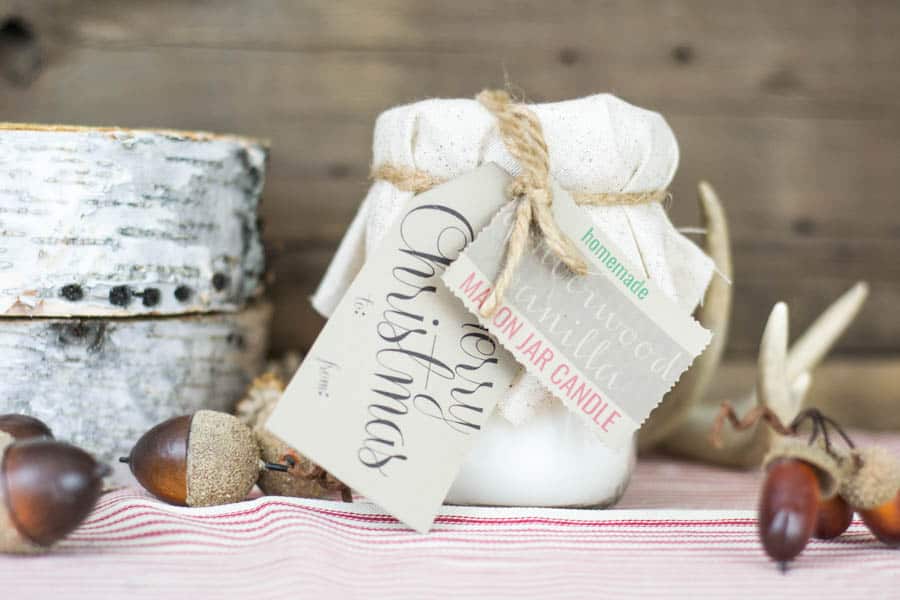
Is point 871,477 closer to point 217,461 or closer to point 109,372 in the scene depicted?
point 217,461

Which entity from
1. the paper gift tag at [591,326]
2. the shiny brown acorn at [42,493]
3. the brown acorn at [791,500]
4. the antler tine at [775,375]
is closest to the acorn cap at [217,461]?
the shiny brown acorn at [42,493]

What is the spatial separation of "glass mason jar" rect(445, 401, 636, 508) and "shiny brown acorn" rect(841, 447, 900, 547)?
0.61 ft

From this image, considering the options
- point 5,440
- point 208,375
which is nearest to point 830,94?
point 208,375

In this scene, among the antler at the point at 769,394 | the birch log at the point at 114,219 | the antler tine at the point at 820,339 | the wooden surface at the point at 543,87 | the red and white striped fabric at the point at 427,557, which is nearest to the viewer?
the red and white striped fabric at the point at 427,557

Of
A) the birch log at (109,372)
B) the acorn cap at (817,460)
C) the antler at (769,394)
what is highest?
the birch log at (109,372)

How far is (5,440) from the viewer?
64cm

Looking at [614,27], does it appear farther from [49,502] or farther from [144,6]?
[49,502]

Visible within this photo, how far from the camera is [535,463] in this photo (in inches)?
28.3

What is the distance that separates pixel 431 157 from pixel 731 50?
2.36 ft

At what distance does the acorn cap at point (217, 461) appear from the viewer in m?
0.70

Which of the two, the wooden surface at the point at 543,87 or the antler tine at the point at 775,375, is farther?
the wooden surface at the point at 543,87

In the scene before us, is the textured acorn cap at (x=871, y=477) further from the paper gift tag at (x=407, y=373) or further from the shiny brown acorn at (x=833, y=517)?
the paper gift tag at (x=407, y=373)

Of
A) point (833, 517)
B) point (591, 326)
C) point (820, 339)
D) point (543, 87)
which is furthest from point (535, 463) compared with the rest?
point (543, 87)

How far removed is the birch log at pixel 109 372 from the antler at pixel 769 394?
1.83 ft
